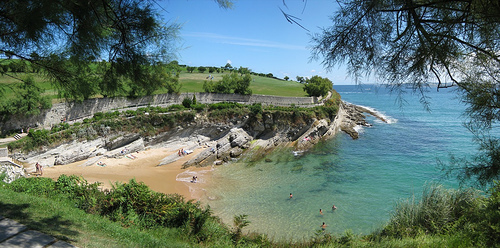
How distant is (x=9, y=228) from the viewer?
5297 mm

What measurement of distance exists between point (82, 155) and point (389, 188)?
26165mm

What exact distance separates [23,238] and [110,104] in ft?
89.3

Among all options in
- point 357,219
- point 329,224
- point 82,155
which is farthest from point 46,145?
point 357,219

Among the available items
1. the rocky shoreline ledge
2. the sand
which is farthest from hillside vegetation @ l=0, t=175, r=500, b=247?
the rocky shoreline ledge

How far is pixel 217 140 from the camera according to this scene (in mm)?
30797

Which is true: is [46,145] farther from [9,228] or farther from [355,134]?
[355,134]

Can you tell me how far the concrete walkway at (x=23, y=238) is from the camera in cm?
472

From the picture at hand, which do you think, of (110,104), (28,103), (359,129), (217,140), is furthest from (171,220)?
(359,129)

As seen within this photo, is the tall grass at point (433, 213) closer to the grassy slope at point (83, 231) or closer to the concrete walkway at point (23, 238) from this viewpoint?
the grassy slope at point (83, 231)

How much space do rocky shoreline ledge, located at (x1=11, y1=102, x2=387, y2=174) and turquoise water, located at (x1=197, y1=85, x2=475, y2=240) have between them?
6.96 feet

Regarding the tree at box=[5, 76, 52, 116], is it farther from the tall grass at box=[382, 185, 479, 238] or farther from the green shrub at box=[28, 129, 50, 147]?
the tall grass at box=[382, 185, 479, 238]

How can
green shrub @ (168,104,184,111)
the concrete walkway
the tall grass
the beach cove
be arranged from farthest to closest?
green shrub @ (168,104,184,111), the beach cove, the tall grass, the concrete walkway

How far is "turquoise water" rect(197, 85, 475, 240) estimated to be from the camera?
49.4ft

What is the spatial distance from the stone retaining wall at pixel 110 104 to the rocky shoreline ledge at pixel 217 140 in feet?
13.7
